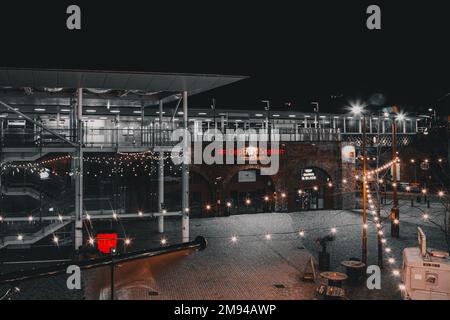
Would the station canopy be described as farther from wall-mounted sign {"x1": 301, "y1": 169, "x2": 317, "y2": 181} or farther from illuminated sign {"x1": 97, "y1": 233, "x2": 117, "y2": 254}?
wall-mounted sign {"x1": 301, "y1": 169, "x2": 317, "y2": 181}

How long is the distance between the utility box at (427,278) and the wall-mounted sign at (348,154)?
17.3 metres

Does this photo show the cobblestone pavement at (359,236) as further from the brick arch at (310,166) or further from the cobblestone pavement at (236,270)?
the brick arch at (310,166)

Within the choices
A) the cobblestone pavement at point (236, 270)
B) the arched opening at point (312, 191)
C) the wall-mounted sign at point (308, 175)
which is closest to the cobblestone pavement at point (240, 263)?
the cobblestone pavement at point (236, 270)

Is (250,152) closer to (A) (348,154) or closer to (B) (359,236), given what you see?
(A) (348,154)

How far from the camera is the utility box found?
1069 cm

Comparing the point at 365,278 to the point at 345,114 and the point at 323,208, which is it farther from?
the point at 345,114

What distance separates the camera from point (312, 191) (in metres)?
28.5

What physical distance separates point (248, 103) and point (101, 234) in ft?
57.9

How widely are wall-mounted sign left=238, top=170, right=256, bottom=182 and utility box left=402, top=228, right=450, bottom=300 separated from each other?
16258 mm

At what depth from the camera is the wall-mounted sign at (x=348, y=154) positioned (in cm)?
2805

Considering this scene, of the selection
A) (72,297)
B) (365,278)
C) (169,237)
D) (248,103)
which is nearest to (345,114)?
(248,103)

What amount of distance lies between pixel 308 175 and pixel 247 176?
4.53 metres

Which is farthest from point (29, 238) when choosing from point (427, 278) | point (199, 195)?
point (427, 278)

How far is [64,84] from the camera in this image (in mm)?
16547
